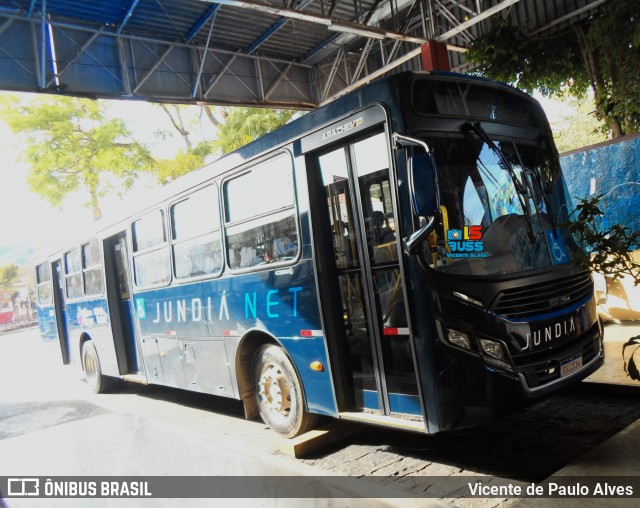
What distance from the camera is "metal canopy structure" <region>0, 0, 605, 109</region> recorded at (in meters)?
8.73

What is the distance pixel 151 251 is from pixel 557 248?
5.06 m

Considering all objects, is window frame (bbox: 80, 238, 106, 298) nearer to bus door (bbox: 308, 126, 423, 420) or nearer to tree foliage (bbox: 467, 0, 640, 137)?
bus door (bbox: 308, 126, 423, 420)

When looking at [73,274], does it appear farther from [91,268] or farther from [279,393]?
[279,393]

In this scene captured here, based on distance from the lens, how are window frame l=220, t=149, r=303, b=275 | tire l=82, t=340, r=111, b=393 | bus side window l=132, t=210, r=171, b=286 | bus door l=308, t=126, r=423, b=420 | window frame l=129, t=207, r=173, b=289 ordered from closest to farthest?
bus door l=308, t=126, r=423, b=420 → window frame l=220, t=149, r=303, b=275 → window frame l=129, t=207, r=173, b=289 → bus side window l=132, t=210, r=171, b=286 → tire l=82, t=340, r=111, b=393

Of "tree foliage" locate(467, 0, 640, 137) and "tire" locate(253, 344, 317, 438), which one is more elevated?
"tree foliage" locate(467, 0, 640, 137)

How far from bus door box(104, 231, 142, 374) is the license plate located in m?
6.35

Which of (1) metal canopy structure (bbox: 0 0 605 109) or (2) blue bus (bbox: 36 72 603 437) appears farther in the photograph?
(1) metal canopy structure (bbox: 0 0 605 109)

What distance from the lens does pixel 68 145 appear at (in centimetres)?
1895

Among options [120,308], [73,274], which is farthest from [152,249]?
[73,274]

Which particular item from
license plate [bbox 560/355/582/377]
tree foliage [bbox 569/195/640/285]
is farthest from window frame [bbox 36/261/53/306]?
tree foliage [bbox 569/195/640/285]

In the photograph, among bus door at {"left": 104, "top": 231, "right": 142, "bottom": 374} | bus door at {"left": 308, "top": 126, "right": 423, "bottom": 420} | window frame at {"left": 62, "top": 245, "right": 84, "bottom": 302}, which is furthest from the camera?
window frame at {"left": 62, "top": 245, "right": 84, "bottom": 302}

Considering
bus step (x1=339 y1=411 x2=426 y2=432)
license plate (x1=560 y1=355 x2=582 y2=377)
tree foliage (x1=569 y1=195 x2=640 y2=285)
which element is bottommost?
bus step (x1=339 y1=411 x2=426 y2=432)

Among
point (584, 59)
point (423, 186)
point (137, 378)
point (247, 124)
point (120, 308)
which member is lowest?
point (137, 378)

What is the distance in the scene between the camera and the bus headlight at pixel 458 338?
137 inches
